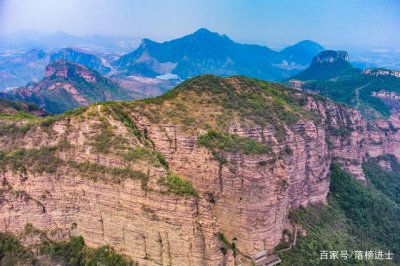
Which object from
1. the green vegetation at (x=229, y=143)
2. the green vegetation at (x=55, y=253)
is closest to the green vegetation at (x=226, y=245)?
the green vegetation at (x=229, y=143)

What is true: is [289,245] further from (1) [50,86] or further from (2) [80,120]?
(1) [50,86]

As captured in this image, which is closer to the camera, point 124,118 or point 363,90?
point 124,118

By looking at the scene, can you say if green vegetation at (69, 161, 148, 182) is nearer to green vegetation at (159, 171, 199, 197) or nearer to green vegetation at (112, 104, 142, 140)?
green vegetation at (159, 171, 199, 197)

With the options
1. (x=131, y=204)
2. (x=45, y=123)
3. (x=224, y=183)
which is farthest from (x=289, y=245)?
(x=45, y=123)

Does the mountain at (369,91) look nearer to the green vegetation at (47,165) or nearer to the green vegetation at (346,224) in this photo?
the green vegetation at (346,224)

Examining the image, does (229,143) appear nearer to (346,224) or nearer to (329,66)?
(346,224)

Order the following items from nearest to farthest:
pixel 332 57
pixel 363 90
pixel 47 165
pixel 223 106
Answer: pixel 47 165, pixel 223 106, pixel 363 90, pixel 332 57

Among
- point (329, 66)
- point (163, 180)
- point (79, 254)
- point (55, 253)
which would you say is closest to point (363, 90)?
point (329, 66)
